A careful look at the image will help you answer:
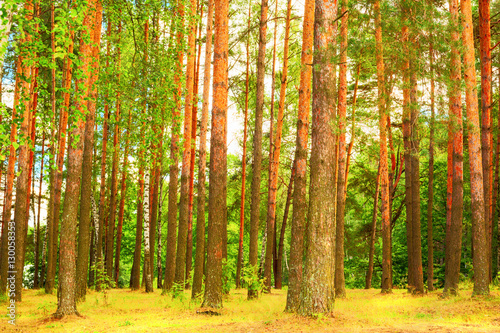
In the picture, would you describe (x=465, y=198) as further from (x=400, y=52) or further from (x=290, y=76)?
(x=400, y=52)

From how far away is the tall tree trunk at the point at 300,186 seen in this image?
9.70 metres

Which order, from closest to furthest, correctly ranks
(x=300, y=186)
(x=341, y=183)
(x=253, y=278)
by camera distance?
(x=300, y=186) < (x=253, y=278) < (x=341, y=183)

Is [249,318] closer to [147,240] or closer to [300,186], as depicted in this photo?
[300,186]

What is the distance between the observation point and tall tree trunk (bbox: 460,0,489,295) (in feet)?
36.7

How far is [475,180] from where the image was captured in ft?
37.7

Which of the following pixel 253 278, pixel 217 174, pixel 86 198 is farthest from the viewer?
pixel 253 278

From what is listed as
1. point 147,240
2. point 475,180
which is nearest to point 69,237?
point 147,240

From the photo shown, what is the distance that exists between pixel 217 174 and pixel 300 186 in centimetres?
223

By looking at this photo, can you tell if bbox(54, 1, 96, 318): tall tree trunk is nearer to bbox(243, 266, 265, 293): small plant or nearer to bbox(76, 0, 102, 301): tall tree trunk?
bbox(76, 0, 102, 301): tall tree trunk

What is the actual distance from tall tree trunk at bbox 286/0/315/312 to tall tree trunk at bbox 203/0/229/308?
5.83ft

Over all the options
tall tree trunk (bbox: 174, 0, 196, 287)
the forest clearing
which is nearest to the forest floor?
the forest clearing

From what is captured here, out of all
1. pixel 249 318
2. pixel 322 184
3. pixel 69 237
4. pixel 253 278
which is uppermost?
pixel 322 184

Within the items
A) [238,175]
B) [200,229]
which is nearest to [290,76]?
[238,175]

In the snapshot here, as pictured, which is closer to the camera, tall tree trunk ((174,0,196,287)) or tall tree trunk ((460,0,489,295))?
tall tree trunk ((460,0,489,295))
